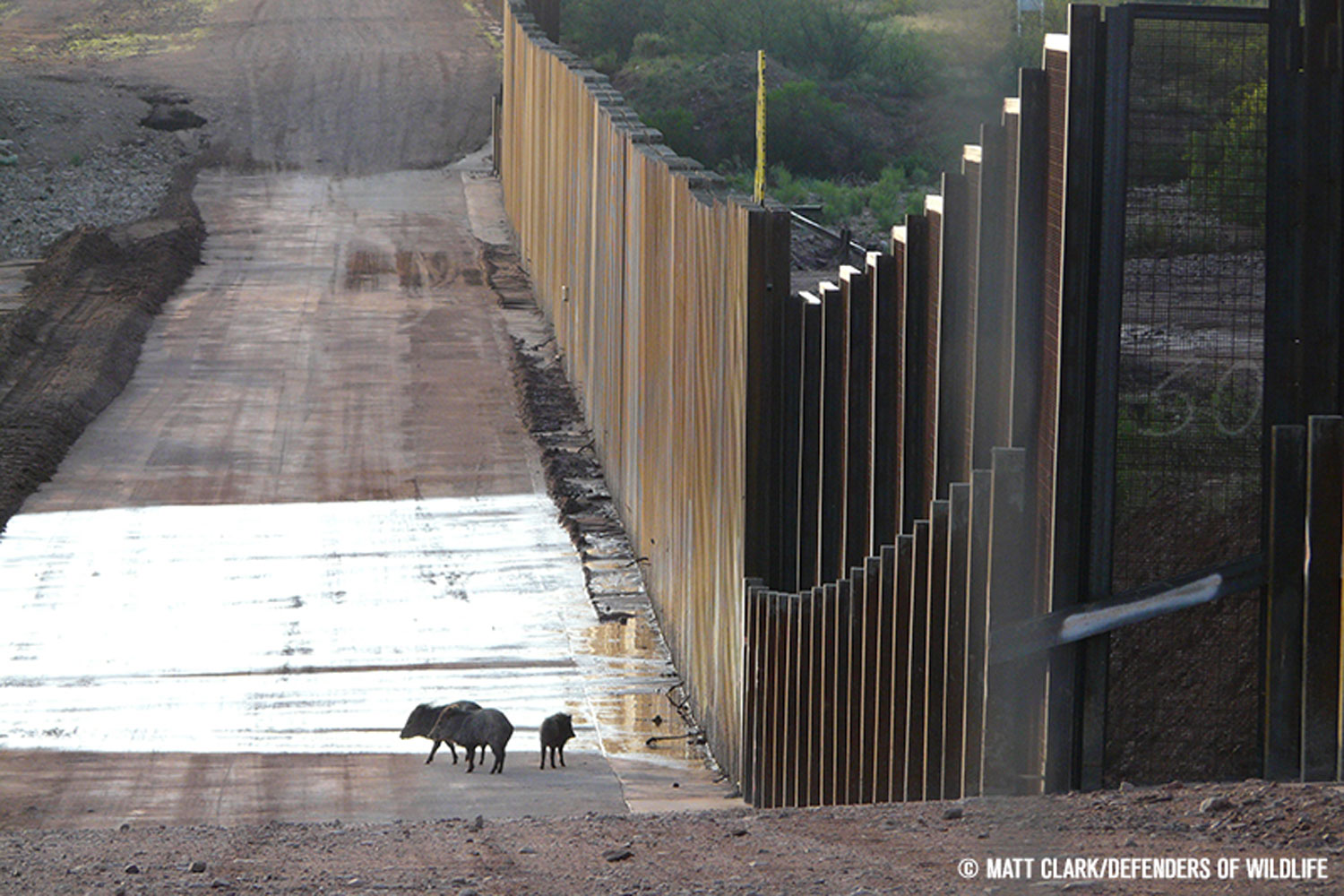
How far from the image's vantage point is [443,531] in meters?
16.3

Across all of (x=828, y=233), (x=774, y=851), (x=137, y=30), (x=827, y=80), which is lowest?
(x=774, y=851)

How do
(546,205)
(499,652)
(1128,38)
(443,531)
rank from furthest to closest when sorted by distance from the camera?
(546,205)
(443,531)
(499,652)
(1128,38)

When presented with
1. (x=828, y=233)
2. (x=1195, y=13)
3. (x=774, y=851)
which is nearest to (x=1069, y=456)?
(x=1195, y=13)

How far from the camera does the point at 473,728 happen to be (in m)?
10.7

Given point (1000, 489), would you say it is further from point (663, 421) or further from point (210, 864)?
point (663, 421)

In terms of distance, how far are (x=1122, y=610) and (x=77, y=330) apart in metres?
19.3

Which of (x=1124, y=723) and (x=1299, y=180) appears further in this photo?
(x=1124, y=723)

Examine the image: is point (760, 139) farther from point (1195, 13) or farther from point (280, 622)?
point (280, 622)

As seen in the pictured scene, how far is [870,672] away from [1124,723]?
107 centimetres

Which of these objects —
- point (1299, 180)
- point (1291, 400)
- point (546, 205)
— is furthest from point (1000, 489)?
point (546, 205)

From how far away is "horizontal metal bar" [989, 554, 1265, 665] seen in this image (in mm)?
6262

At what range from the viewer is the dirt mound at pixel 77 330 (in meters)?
18.5

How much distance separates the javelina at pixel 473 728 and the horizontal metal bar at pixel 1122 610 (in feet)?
15.5

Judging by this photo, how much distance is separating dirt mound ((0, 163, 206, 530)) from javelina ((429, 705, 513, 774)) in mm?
7086
